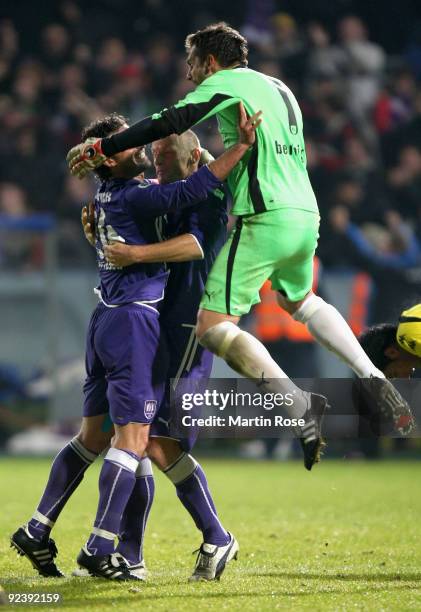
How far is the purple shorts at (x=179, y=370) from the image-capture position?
5090 millimetres

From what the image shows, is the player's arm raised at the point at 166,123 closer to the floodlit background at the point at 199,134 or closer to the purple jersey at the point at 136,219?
the purple jersey at the point at 136,219

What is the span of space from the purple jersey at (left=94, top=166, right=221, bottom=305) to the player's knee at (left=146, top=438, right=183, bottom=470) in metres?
0.65

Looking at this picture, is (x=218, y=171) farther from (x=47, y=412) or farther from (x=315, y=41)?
(x=315, y=41)

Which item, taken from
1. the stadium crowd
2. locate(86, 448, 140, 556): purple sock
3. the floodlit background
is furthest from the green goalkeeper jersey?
the stadium crowd

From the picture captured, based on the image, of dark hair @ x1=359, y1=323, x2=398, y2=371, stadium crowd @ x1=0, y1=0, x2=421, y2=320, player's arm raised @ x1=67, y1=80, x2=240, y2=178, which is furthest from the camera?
stadium crowd @ x1=0, y1=0, x2=421, y2=320

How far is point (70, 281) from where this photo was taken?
1317 centimetres

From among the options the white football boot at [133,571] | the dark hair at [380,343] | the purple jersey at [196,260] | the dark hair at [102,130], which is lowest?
the white football boot at [133,571]

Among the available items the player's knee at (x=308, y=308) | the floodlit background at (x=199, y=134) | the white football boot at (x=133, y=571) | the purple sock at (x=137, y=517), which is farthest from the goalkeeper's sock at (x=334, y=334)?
the floodlit background at (x=199, y=134)

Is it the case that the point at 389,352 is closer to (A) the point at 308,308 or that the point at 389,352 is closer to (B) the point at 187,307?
(A) the point at 308,308

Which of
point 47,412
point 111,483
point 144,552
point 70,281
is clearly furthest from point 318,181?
point 111,483

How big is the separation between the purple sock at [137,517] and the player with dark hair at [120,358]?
0.03 meters

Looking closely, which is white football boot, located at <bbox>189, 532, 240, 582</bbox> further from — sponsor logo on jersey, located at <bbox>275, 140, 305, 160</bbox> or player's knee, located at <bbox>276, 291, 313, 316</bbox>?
sponsor logo on jersey, located at <bbox>275, 140, 305, 160</bbox>

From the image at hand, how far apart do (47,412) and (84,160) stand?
8.43m

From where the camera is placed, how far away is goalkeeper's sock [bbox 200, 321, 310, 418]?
4.78 m
